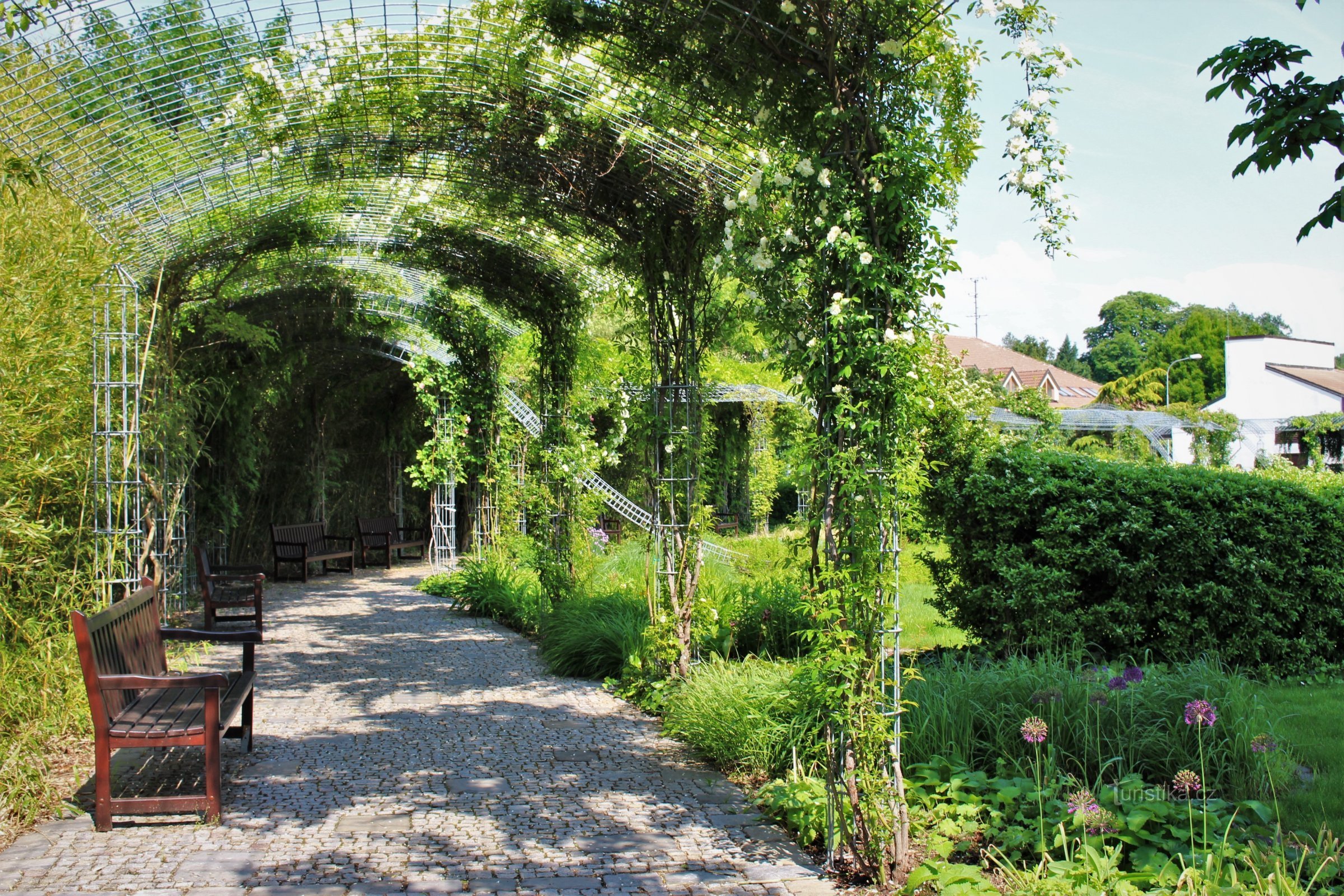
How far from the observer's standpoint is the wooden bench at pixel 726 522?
15.6m

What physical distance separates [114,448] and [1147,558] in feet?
22.7

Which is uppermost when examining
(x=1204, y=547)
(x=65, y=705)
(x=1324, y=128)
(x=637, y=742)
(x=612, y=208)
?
(x=612, y=208)

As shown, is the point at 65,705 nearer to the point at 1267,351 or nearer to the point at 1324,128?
the point at 1324,128

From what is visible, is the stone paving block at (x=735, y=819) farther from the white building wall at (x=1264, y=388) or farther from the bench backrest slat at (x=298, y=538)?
the white building wall at (x=1264, y=388)

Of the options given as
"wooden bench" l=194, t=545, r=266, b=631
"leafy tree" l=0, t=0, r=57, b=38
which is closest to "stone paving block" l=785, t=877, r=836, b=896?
"leafy tree" l=0, t=0, r=57, b=38

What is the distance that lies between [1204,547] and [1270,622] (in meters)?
0.75

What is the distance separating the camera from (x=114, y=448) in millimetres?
6445

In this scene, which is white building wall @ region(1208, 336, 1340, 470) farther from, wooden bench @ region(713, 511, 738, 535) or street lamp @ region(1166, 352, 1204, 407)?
wooden bench @ region(713, 511, 738, 535)

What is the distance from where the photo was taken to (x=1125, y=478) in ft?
19.7

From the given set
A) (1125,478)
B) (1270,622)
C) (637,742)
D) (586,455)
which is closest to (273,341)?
(586,455)

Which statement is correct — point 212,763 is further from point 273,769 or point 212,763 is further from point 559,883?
point 559,883

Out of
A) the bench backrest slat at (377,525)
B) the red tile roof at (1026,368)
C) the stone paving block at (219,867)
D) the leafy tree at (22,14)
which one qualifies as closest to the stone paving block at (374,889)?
the stone paving block at (219,867)

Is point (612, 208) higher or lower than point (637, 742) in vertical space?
higher

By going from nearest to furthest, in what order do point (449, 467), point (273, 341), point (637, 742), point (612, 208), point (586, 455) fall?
point (637, 742) < point (612, 208) < point (586, 455) < point (273, 341) < point (449, 467)
